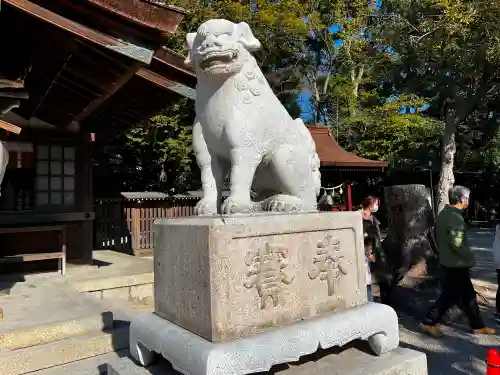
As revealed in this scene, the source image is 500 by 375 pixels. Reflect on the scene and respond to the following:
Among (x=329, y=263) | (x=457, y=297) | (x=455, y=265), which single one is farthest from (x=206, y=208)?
(x=457, y=297)

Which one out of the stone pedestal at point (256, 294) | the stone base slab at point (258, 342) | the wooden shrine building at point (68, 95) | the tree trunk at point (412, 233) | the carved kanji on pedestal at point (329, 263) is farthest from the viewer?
the tree trunk at point (412, 233)

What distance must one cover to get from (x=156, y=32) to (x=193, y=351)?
3256 millimetres

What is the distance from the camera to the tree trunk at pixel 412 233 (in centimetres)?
686

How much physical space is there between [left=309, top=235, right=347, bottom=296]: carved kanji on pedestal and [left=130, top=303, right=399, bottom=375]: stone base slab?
0.23 m

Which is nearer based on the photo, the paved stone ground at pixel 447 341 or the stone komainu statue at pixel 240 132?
the stone komainu statue at pixel 240 132

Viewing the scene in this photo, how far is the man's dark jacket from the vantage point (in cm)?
441

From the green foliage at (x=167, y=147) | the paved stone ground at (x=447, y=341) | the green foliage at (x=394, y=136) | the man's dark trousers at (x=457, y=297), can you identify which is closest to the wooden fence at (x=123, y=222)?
the green foliage at (x=167, y=147)

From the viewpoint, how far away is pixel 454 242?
4.42m

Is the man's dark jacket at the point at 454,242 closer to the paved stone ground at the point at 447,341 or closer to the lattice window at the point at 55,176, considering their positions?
the paved stone ground at the point at 447,341

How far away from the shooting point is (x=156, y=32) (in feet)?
13.4

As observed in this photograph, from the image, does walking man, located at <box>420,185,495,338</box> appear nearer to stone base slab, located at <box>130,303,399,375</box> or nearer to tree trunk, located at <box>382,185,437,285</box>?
tree trunk, located at <box>382,185,437,285</box>

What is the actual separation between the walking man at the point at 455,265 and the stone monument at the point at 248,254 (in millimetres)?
2178

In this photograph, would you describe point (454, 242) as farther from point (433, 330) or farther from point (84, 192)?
point (84, 192)

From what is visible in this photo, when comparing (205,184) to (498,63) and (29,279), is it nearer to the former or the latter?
(29,279)
